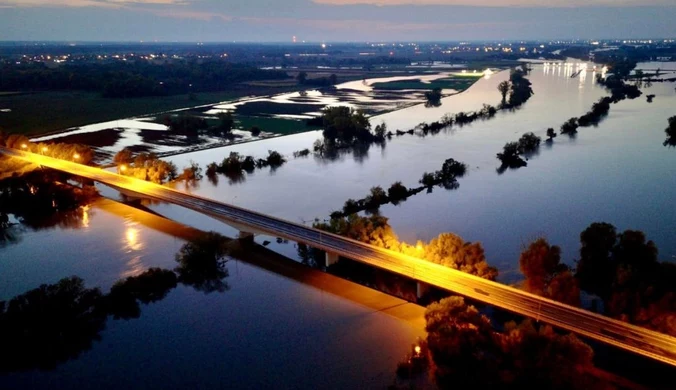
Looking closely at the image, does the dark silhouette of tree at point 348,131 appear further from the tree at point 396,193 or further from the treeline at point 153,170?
the tree at point 396,193

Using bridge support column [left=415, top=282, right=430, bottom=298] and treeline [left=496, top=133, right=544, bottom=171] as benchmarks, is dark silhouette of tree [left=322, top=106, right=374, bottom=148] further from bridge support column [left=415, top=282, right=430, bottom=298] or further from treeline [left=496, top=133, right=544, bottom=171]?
bridge support column [left=415, top=282, right=430, bottom=298]

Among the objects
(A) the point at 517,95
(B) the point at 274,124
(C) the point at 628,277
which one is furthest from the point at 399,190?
(A) the point at 517,95

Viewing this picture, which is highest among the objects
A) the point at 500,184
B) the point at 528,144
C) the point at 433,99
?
the point at 433,99

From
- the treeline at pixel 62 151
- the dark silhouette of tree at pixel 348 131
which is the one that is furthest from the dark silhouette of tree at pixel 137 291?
→ the dark silhouette of tree at pixel 348 131

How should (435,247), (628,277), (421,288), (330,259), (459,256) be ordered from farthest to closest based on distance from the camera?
(330,259)
(435,247)
(459,256)
(421,288)
(628,277)

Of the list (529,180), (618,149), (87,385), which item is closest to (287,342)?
(87,385)

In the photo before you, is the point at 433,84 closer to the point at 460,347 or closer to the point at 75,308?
the point at 75,308

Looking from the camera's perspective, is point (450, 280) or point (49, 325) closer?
point (49, 325)
